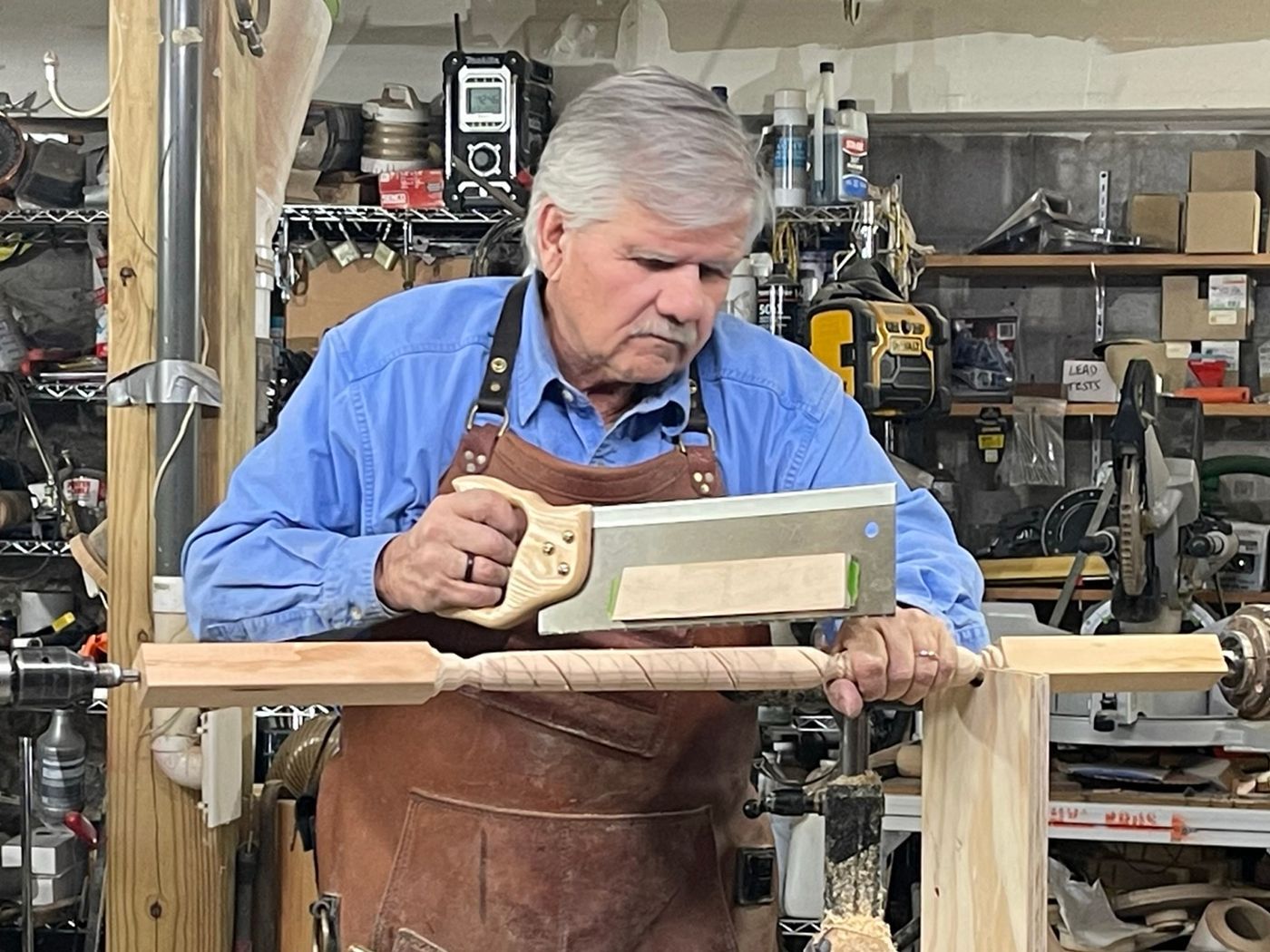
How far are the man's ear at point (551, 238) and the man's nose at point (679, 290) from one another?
0.11 m

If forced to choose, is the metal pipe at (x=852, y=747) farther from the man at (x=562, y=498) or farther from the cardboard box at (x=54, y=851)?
the cardboard box at (x=54, y=851)

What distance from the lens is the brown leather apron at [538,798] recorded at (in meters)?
1.39

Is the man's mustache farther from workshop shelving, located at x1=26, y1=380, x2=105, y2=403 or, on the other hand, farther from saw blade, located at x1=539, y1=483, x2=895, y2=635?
workshop shelving, located at x1=26, y1=380, x2=105, y2=403

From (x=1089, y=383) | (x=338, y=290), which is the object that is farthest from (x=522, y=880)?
(x=1089, y=383)

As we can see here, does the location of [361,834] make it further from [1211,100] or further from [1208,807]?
[1211,100]

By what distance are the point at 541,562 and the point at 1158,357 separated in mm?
3326

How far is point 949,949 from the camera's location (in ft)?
3.70

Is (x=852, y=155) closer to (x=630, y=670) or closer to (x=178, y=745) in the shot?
(x=178, y=745)

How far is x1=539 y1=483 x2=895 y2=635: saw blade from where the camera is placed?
3.32ft

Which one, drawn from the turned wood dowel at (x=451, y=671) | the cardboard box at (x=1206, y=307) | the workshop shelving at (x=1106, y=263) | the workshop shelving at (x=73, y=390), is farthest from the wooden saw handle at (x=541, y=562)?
the cardboard box at (x=1206, y=307)

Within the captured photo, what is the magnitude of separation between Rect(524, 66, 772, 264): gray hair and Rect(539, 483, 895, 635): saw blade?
0.35 meters

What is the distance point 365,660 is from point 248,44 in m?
1.29

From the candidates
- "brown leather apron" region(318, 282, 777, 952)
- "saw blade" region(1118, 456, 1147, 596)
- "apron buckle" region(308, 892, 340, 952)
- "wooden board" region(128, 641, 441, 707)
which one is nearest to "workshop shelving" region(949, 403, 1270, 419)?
Answer: "saw blade" region(1118, 456, 1147, 596)

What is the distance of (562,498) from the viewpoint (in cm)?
142
